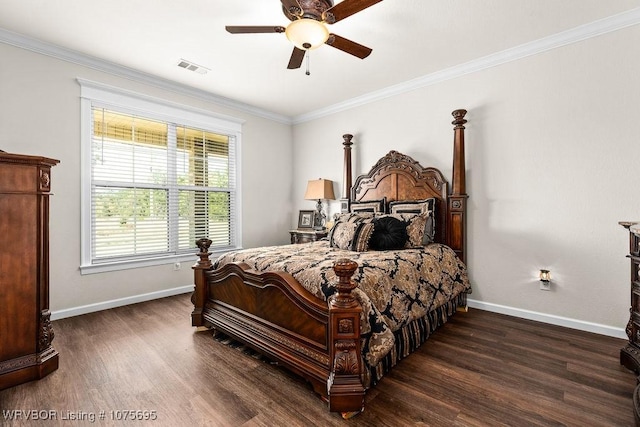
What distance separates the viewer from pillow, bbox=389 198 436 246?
3.32 meters

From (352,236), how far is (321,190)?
1608 millimetres

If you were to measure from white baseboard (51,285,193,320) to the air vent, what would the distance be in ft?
8.83

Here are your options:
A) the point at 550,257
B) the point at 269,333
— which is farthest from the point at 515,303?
the point at 269,333

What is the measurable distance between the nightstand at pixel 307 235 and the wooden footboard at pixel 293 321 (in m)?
1.78

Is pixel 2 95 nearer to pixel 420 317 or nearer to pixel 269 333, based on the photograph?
pixel 269 333

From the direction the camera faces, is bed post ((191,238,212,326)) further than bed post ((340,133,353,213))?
No

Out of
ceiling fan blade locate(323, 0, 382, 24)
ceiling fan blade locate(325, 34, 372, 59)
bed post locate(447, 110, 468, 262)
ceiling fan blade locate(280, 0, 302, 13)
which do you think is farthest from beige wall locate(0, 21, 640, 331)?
ceiling fan blade locate(280, 0, 302, 13)

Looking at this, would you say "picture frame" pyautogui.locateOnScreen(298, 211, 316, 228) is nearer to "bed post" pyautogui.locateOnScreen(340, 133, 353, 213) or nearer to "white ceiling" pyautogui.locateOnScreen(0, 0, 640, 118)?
"bed post" pyautogui.locateOnScreen(340, 133, 353, 213)

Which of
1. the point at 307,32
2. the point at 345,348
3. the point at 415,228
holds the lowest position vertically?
the point at 345,348

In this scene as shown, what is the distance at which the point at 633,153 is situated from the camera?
8.18 ft

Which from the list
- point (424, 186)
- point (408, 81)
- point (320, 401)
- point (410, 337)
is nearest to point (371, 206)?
point (424, 186)

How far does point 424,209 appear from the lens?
11.1 feet

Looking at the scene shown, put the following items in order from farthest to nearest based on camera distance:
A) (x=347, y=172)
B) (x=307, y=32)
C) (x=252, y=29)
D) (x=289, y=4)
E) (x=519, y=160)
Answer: (x=347, y=172) < (x=519, y=160) < (x=252, y=29) < (x=307, y=32) < (x=289, y=4)

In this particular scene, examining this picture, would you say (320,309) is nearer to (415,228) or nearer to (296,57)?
(415,228)
